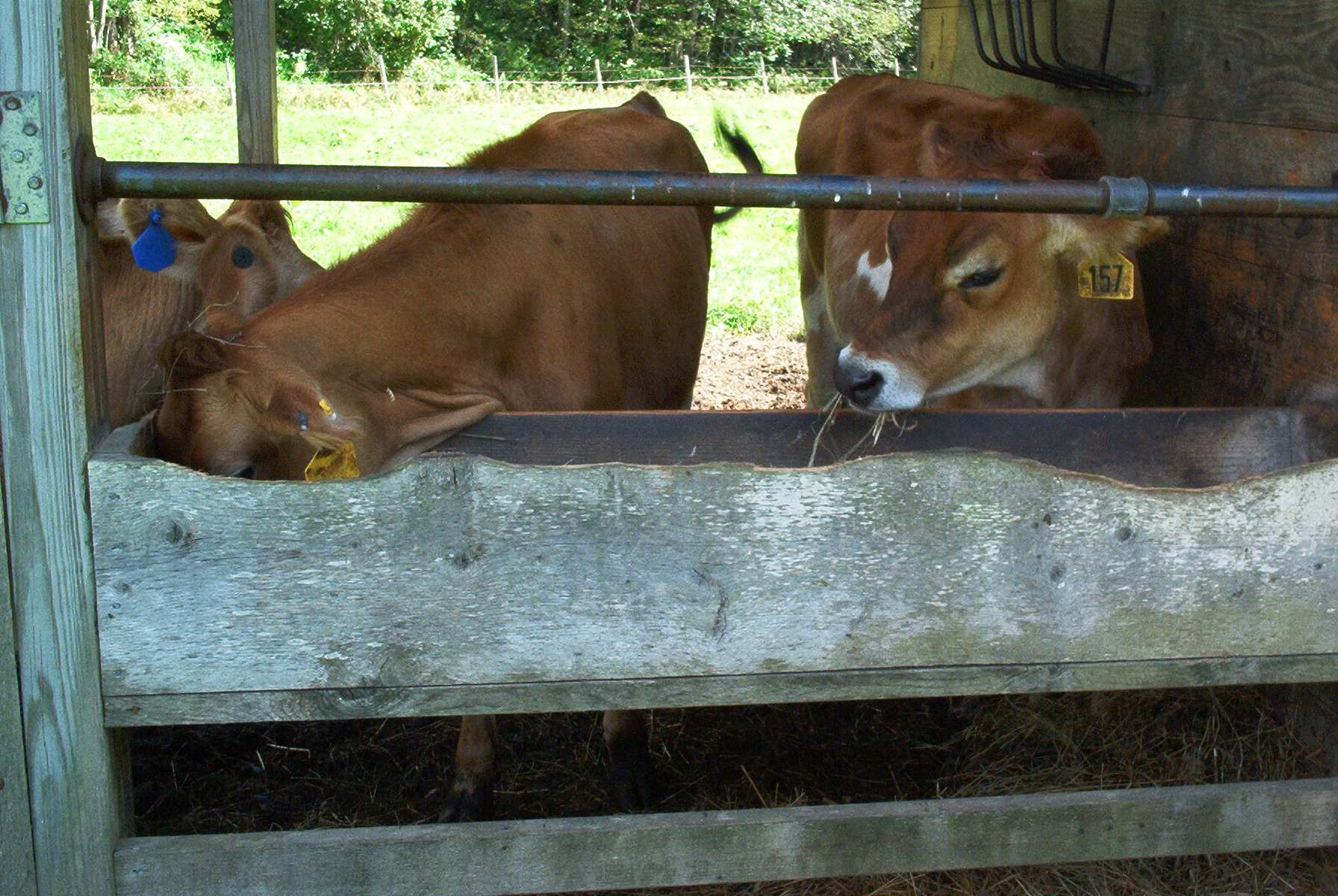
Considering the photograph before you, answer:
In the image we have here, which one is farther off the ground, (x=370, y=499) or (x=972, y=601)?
(x=370, y=499)

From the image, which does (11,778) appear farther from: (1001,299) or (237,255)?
(1001,299)

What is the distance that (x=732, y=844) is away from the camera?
1879mm

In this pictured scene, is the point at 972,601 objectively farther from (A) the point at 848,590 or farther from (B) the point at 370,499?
(B) the point at 370,499

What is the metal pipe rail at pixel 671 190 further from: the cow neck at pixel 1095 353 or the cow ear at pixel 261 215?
the cow ear at pixel 261 215

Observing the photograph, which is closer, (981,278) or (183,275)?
(981,278)

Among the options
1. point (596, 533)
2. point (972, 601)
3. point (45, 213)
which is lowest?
point (972, 601)

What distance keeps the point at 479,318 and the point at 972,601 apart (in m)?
1.45

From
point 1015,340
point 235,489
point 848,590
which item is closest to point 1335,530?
point 848,590

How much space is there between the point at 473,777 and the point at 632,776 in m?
0.40

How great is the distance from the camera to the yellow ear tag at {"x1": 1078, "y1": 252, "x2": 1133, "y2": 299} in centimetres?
276

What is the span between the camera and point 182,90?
20734mm

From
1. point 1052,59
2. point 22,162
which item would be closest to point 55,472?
point 22,162

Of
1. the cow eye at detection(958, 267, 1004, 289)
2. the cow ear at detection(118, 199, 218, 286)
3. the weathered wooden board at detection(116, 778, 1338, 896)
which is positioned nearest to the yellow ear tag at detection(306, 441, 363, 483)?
the weathered wooden board at detection(116, 778, 1338, 896)

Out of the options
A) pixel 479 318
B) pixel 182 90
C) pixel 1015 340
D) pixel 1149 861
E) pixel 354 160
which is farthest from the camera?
pixel 182 90
